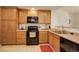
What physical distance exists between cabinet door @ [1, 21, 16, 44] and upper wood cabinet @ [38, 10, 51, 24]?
1.60 m

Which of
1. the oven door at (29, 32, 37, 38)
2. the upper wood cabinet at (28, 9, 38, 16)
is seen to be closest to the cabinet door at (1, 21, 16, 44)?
the oven door at (29, 32, 37, 38)

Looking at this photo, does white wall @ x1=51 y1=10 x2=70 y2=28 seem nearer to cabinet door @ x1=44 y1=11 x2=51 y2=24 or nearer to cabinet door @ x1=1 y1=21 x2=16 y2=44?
cabinet door @ x1=44 y1=11 x2=51 y2=24

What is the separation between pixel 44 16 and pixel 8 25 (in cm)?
A: 208

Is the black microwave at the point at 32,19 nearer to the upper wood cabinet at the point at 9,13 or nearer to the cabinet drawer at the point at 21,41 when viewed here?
the upper wood cabinet at the point at 9,13

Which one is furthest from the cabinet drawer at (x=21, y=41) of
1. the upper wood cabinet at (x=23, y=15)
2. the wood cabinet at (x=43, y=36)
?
the upper wood cabinet at (x=23, y=15)

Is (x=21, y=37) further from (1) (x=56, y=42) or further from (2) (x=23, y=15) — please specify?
(1) (x=56, y=42)

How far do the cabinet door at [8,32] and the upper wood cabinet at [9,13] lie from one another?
8.0 inches

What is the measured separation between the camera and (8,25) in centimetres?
699

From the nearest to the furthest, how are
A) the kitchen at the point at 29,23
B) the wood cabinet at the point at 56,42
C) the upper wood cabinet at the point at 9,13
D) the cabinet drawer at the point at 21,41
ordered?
the wood cabinet at the point at 56,42 → the kitchen at the point at 29,23 → the upper wood cabinet at the point at 9,13 → the cabinet drawer at the point at 21,41

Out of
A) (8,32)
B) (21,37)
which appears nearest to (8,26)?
(8,32)

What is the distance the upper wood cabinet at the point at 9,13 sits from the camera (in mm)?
6977
